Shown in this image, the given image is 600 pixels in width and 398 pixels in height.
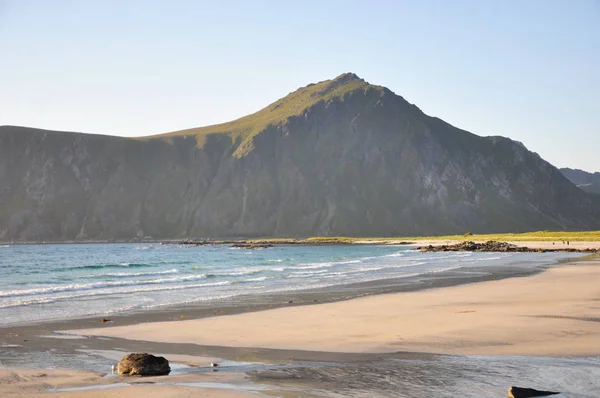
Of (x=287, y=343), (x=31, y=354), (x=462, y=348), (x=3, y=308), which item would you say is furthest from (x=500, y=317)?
(x=3, y=308)

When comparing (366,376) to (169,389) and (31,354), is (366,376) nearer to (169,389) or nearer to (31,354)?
(169,389)

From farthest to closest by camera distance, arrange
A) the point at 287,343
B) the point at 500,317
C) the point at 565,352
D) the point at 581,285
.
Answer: the point at 581,285 → the point at 500,317 → the point at 287,343 → the point at 565,352

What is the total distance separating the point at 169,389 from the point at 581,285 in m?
28.9

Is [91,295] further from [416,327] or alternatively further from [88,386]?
[88,386]

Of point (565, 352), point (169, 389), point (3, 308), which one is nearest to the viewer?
point (169, 389)

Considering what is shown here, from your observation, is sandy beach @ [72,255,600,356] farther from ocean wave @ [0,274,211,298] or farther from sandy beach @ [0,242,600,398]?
ocean wave @ [0,274,211,298]

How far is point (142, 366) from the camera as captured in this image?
13.3 m

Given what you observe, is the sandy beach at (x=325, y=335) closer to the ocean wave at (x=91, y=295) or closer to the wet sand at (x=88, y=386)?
the wet sand at (x=88, y=386)

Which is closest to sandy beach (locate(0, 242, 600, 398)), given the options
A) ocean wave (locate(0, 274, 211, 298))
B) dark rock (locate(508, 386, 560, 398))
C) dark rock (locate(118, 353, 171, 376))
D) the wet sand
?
the wet sand

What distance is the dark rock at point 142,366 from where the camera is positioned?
13.3 meters

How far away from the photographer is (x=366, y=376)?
1298 cm

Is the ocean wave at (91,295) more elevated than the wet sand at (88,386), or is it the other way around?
the wet sand at (88,386)

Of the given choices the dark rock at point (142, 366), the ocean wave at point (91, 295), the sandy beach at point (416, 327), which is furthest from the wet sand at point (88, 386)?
the ocean wave at point (91, 295)

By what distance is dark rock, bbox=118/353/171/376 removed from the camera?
13281mm
